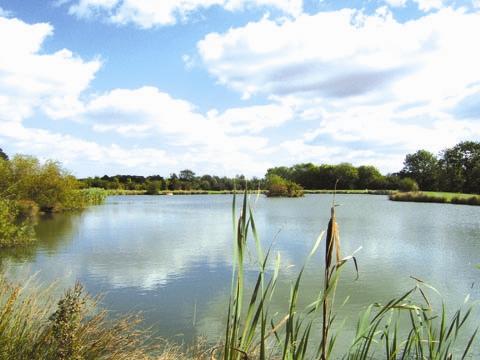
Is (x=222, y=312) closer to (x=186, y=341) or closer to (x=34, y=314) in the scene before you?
(x=186, y=341)

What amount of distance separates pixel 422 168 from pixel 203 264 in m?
52.9

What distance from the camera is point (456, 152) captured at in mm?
48156

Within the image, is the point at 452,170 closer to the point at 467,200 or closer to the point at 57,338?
the point at 467,200

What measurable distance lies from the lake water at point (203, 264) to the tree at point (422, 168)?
38.4 metres

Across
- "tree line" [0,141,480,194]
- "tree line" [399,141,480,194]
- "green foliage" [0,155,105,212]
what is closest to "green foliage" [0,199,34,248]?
"green foliage" [0,155,105,212]

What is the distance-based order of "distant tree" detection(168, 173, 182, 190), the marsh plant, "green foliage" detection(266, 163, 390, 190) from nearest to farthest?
the marsh plant
"green foliage" detection(266, 163, 390, 190)
"distant tree" detection(168, 173, 182, 190)

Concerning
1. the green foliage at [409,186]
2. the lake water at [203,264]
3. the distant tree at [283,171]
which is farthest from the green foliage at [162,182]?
the lake water at [203,264]

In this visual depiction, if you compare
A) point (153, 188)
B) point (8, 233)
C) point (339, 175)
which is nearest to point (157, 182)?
point (153, 188)

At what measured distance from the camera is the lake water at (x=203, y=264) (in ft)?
20.5

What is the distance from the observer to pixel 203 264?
9.38 m

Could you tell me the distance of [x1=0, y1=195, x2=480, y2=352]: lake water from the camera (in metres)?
6.25

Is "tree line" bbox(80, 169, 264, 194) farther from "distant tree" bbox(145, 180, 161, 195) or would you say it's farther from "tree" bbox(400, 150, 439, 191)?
"tree" bbox(400, 150, 439, 191)

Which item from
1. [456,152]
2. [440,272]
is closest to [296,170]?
[456,152]

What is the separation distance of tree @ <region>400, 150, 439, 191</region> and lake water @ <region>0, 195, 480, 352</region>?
38.4m
